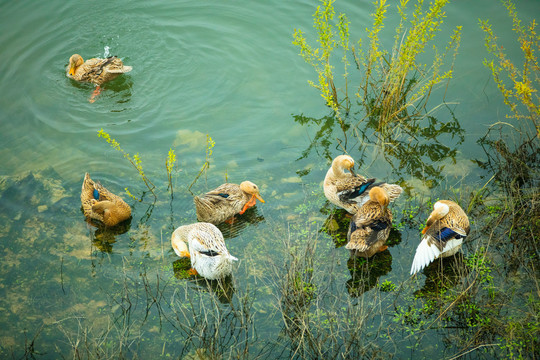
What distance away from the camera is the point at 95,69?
31.3 feet

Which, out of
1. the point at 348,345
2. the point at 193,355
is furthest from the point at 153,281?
the point at 348,345

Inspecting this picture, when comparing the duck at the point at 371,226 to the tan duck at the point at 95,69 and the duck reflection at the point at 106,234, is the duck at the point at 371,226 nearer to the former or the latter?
the duck reflection at the point at 106,234

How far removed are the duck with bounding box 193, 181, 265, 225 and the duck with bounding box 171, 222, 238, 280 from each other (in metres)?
0.39

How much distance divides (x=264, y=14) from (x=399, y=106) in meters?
4.17

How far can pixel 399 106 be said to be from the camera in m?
9.16

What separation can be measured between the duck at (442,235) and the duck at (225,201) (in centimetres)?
252

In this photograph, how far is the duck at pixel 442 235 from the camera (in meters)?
6.16

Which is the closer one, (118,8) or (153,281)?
(153,281)

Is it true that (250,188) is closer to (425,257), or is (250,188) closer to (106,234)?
(106,234)

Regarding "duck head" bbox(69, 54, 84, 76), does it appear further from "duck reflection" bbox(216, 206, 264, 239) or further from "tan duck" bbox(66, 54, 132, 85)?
"duck reflection" bbox(216, 206, 264, 239)

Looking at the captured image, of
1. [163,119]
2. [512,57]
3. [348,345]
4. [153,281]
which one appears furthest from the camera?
[512,57]

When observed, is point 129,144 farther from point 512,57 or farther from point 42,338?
point 512,57

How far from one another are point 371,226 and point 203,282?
7.78ft

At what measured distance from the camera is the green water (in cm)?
590
